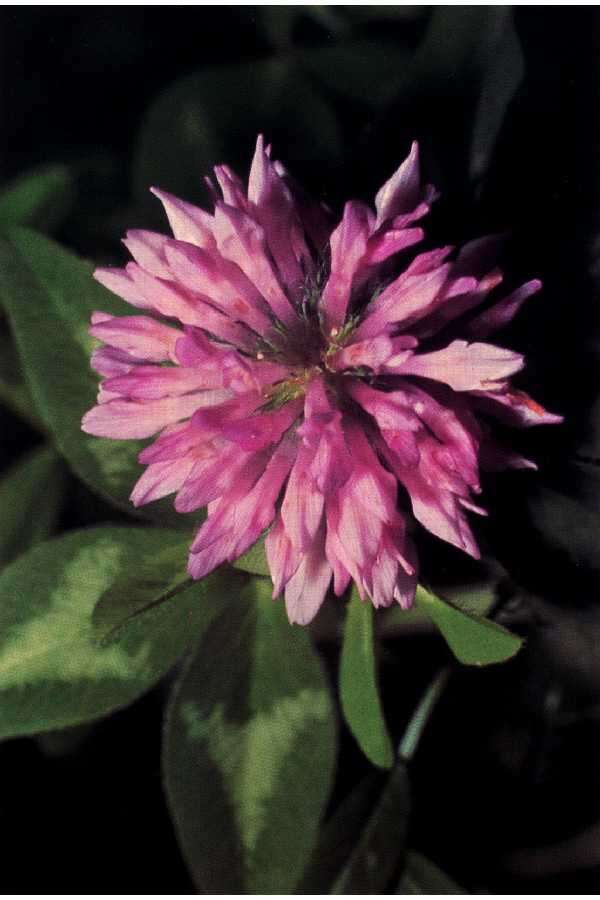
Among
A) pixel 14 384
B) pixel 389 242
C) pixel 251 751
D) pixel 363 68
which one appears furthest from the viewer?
pixel 14 384

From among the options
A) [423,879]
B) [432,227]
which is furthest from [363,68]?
[423,879]

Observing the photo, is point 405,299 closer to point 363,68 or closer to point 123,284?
point 123,284

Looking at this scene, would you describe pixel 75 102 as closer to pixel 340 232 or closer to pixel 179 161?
pixel 179 161

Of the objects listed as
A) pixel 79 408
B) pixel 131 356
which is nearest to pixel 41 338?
pixel 79 408

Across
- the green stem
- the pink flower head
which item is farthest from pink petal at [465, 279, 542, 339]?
the green stem

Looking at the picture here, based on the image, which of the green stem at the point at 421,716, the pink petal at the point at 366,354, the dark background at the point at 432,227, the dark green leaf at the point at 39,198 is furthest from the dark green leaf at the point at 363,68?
the green stem at the point at 421,716

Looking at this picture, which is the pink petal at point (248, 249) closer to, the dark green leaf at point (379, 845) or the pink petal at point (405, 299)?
the pink petal at point (405, 299)
